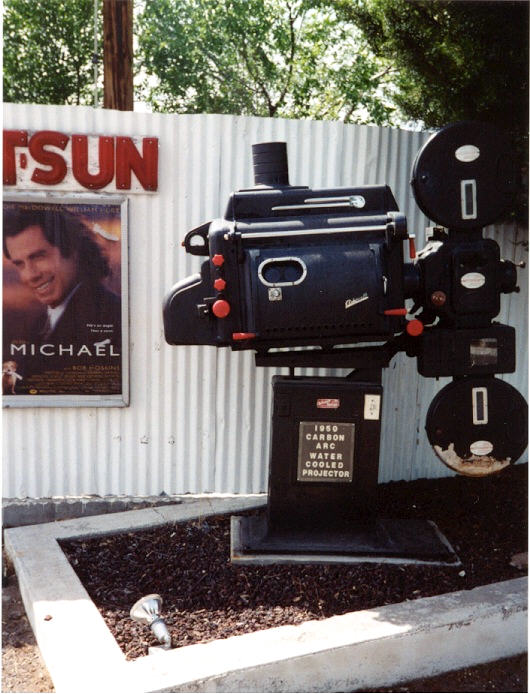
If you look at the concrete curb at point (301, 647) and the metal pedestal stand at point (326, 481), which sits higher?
the metal pedestal stand at point (326, 481)

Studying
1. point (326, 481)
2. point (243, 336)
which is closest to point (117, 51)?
point (243, 336)

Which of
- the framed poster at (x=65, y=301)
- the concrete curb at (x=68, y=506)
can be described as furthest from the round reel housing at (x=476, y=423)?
the framed poster at (x=65, y=301)

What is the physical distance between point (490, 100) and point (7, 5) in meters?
18.8

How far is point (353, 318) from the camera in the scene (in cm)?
386

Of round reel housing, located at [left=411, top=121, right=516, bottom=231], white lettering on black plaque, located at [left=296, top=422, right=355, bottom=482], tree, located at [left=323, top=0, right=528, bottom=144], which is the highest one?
tree, located at [left=323, top=0, right=528, bottom=144]

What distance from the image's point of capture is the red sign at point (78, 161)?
4797 mm

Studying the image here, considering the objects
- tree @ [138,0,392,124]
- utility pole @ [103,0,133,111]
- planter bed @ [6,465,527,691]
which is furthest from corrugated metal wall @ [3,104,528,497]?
tree @ [138,0,392,124]

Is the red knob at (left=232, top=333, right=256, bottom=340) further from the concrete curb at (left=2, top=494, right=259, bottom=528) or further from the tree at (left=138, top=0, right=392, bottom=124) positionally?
the tree at (left=138, top=0, right=392, bottom=124)

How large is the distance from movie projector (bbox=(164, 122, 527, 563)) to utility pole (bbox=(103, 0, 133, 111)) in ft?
14.1

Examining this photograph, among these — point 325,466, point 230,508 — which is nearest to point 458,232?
point 325,466

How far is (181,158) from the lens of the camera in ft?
16.5

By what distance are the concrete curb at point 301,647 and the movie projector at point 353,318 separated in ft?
2.10

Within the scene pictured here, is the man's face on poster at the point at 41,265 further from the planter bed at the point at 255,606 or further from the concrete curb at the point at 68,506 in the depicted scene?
the planter bed at the point at 255,606

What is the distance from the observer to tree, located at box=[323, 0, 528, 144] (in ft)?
15.9
